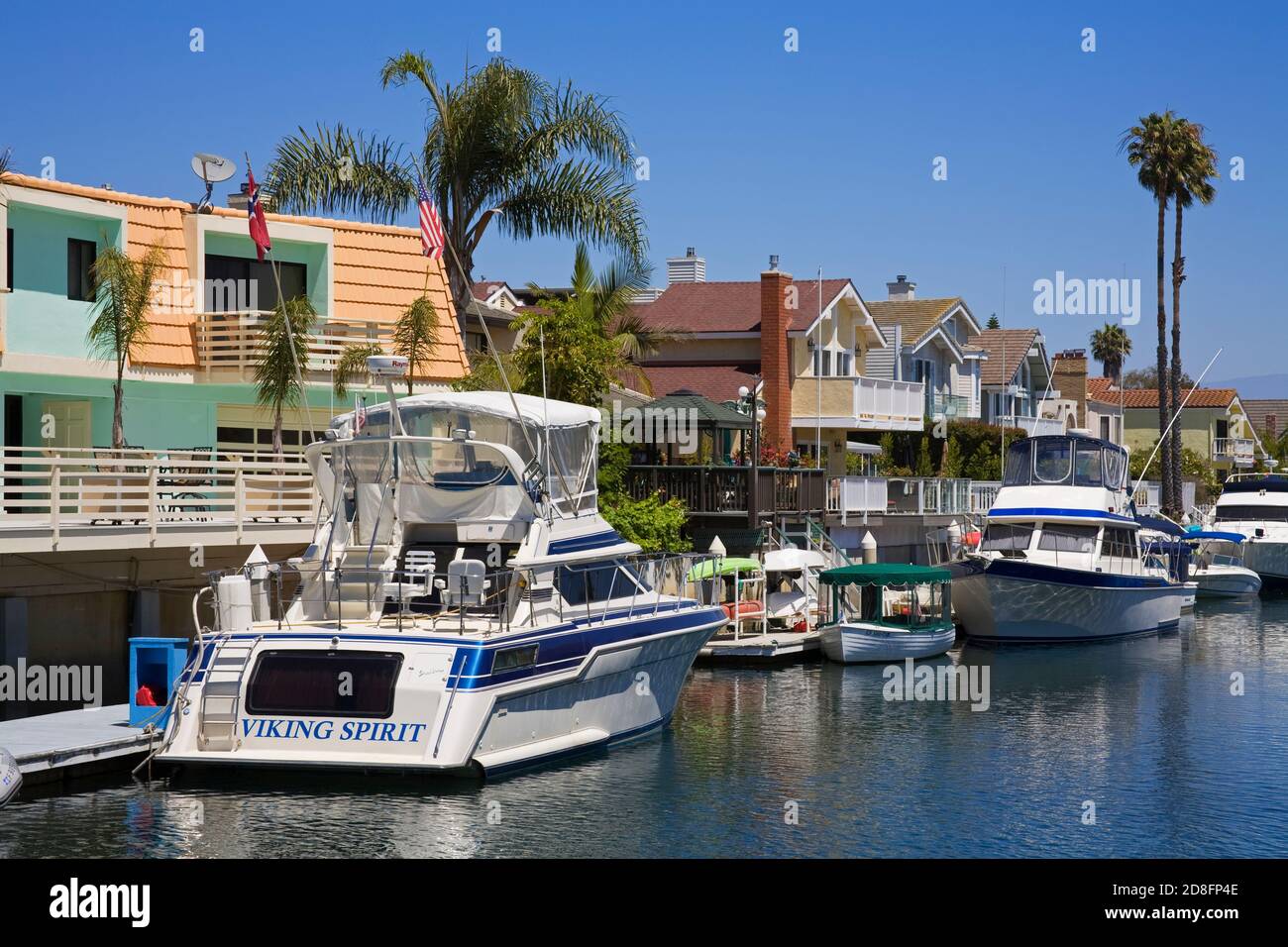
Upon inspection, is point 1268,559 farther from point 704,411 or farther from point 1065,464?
point 704,411

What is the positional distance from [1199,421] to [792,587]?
234 feet

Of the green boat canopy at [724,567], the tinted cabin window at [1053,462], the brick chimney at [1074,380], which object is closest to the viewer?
the green boat canopy at [724,567]

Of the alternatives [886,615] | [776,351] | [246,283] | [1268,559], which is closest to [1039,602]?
[886,615]

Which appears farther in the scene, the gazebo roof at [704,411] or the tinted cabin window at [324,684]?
the gazebo roof at [704,411]

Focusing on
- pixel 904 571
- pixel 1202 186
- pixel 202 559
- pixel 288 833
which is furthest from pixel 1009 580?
pixel 1202 186

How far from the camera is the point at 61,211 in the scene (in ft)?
105

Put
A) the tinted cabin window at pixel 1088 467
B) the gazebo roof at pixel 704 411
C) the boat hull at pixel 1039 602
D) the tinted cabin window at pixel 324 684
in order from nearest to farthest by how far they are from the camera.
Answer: the tinted cabin window at pixel 324 684 → the boat hull at pixel 1039 602 → the gazebo roof at pixel 704 411 → the tinted cabin window at pixel 1088 467

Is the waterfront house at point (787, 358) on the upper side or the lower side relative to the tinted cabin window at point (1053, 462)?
upper

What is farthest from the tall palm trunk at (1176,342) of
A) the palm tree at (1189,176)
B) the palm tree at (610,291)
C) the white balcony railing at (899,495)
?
the palm tree at (610,291)

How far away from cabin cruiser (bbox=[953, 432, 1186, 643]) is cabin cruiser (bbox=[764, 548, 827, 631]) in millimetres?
4436

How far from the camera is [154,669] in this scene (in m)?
22.7

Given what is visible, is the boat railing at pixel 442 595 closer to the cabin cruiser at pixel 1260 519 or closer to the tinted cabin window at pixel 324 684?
the tinted cabin window at pixel 324 684

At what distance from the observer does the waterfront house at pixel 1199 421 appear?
325ft

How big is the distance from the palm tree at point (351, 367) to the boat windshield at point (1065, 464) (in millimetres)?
18700
